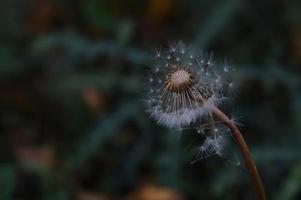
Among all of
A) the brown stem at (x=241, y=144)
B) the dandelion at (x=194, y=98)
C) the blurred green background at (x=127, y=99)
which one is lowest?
the brown stem at (x=241, y=144)

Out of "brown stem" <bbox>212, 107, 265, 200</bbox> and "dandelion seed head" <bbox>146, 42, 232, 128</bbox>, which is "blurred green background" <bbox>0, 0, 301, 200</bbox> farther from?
"brown stem" <bbox>212, 107, 265, 200</bbox>

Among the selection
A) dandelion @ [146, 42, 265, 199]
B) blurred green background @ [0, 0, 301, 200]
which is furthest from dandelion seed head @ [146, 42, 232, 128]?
blurred green background @ [0, 0, 301, 200]

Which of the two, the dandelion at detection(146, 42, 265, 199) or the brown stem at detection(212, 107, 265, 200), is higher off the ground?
the dandelion at detection(146, 42, 265, 199)

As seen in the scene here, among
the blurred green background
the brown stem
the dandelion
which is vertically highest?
the blurred green background

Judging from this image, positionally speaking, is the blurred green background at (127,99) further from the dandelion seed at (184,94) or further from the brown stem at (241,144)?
the brown stem at (241,144)

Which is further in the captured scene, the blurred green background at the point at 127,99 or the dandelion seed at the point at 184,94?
the blurred green background at the point at 127,99

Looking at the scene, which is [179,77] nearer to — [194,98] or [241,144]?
[194,98]

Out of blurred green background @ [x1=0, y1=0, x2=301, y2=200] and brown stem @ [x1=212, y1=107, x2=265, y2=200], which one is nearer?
brown stem @ [x1=212, y1=107, x2=265, y2=200]

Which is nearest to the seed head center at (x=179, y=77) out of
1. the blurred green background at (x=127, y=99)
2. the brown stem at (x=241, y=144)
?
the brown stem at (x=241, y=144)
